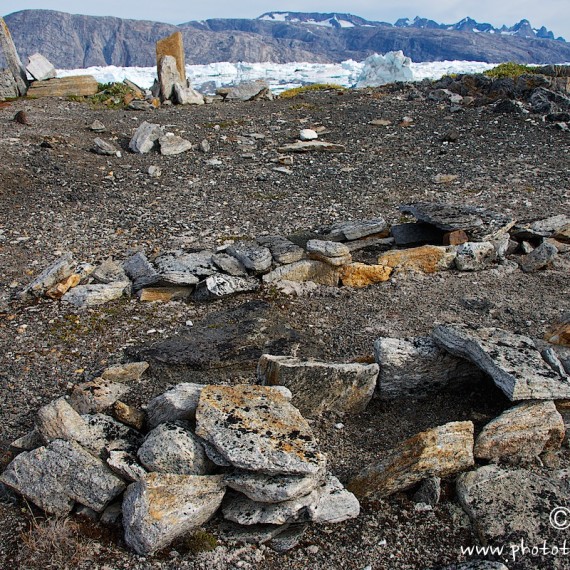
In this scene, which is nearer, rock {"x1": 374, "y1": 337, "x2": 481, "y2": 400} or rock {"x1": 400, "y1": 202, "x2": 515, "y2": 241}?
rock {"x1": 374, "y1": 337, "x2": 481, "y2": 400}

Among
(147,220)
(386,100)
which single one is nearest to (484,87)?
(386,100)

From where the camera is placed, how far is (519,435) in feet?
13.4

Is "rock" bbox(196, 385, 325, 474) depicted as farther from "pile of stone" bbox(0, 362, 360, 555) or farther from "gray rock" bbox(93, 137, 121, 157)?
"gray rock" bbox(93, 137, 121, 157)

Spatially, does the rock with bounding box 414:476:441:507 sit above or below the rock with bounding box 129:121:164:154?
below

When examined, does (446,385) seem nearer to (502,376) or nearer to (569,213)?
(502,376)

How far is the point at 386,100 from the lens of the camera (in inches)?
687

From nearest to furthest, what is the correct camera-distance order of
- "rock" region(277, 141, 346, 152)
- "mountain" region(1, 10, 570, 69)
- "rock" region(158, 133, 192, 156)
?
"rock" region(158, 133, 192, 156) < "rock" region(277, 141, 346, 152) < "mountain" region(1, 10, 570, 69)

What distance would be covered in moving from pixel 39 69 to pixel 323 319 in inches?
682

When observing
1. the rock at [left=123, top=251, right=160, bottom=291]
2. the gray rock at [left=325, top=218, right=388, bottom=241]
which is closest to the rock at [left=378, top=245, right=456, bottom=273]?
the gray rock at [left=325, top=218, right=388, bottom=241]

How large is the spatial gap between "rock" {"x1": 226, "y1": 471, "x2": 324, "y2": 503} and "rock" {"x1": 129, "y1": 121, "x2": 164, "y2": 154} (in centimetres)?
1072

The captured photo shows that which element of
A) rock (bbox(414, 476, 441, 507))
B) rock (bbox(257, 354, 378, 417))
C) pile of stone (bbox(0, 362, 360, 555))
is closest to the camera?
pile of stone (bbox(0, 362, 360, 555))

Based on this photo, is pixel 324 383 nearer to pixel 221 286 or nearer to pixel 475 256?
pixel 221 286

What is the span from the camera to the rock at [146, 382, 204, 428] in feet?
13.5

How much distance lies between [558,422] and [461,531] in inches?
46.0
